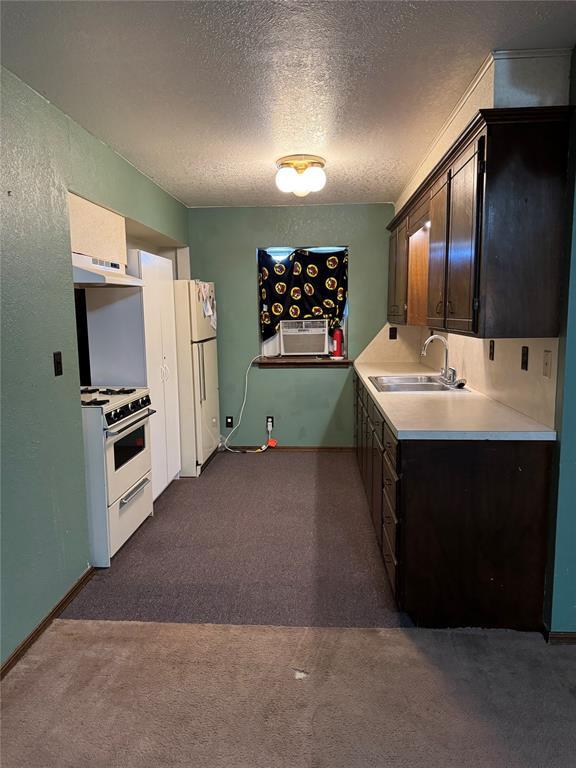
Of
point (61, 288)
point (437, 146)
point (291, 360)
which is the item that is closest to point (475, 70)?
point (437, 146)

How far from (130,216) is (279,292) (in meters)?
1.93

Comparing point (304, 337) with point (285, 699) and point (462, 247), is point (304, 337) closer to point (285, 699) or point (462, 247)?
point (462, 247)

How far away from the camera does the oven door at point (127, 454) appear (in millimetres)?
2908

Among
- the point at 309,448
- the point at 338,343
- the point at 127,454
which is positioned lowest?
the point at 309,448

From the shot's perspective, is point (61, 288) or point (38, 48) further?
point (61, 288)

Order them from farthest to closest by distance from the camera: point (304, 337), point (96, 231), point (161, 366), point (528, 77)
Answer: point (304, 337), point (161, 366), point (96, 231), point (528, 77)

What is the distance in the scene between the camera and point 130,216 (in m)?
3.55

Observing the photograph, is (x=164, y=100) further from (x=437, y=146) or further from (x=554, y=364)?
(x=554, y=364)

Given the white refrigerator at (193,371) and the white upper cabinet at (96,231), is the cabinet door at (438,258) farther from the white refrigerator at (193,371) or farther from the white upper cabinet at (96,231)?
the white refrigerator at (193,371)

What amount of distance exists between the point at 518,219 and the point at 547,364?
0.61 metres

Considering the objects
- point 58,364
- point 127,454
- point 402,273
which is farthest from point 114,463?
point 402,273

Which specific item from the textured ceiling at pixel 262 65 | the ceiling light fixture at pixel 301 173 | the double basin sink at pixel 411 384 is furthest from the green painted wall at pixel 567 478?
the ceiling light fixture at pixel 301 173

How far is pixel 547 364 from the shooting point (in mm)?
2184

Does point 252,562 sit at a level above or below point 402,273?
below
